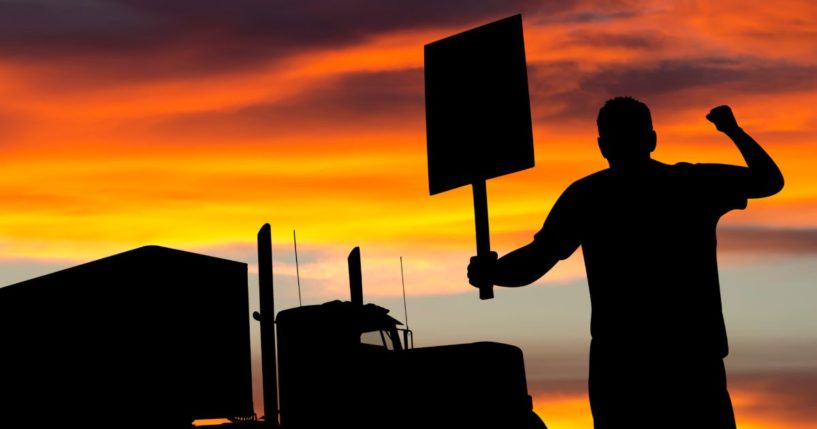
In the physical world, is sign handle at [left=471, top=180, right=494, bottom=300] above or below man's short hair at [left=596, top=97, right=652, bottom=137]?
→ below

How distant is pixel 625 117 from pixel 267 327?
47.0 ft

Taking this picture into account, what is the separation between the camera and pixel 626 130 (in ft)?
16.3

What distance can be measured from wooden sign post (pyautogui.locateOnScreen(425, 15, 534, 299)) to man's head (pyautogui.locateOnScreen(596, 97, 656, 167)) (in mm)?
590

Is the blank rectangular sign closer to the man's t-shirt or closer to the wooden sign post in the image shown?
the wooden sign post

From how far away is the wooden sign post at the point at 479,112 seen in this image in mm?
5688

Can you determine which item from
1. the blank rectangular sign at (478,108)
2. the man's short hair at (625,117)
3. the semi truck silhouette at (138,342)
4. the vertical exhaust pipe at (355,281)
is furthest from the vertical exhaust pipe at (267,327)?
the man's short hair at (625,117)

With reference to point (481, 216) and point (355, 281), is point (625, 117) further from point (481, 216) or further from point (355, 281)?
point (355, 281)

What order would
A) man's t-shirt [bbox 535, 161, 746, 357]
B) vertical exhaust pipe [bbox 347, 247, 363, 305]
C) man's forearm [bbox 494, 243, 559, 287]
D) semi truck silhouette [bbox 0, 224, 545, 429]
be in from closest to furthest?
man's t-shirt [bbox 535, 161, 746, 357] → man's forearm [bbox 494, 243, 559, 287] → vertical exhaust pipe [bbox 347, 247, 363, 305] → semi truck silhouette [bbox 0, 224, 545, 429]

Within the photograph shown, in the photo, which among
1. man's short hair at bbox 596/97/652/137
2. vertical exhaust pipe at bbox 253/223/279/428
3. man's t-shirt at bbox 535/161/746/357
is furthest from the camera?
vertical exhaust pipe at bbox 253/223/279/428

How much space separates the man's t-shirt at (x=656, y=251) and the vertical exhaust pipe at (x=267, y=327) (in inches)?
526

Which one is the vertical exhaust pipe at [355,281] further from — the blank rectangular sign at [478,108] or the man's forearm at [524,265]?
the man's forearm at [524,265]

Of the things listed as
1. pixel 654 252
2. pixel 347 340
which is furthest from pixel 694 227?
pixel 347 340

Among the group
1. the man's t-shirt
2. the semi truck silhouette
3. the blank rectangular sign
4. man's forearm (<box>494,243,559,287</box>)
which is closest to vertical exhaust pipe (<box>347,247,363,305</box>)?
the semi truck silhouette

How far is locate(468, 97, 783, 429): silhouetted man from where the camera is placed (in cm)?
480
